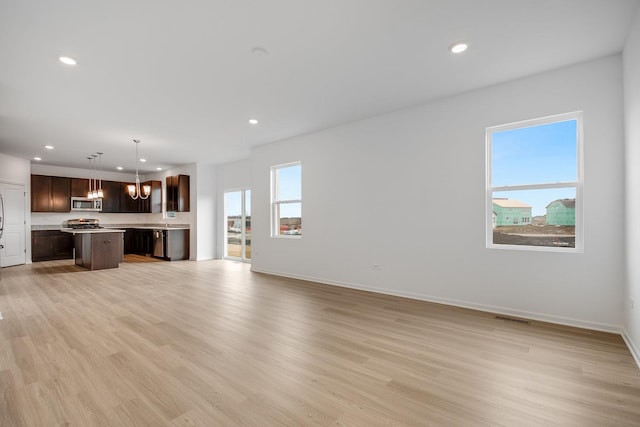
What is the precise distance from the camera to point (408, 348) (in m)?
2.75

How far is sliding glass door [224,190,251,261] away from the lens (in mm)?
8367

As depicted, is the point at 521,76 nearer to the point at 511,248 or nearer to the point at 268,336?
the point at 511,248

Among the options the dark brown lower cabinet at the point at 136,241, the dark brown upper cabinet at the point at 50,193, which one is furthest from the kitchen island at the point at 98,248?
the dark brown lower cabinet at the point at 136,241

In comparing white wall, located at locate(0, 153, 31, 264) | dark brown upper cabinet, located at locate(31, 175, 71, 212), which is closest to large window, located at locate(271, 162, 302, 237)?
white wall, located at locate(0, 153, 31, 264)

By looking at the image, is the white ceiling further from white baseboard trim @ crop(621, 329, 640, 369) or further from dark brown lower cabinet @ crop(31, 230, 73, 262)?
dark brown lower cabinet @ crop(31, 230, 73, 262)

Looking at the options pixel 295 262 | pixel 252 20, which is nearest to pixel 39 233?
pixel 295 262

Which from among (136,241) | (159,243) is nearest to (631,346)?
(159,243)

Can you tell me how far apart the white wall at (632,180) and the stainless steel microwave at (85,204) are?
467 inches

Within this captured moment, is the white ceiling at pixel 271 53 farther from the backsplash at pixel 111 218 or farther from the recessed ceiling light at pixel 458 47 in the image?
the backsplash at pixel 111 218

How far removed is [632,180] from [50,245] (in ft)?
40.1

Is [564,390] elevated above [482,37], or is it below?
below

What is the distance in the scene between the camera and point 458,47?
2.97m

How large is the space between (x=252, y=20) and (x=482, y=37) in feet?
6.93

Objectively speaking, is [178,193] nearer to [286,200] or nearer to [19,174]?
[19,174]
